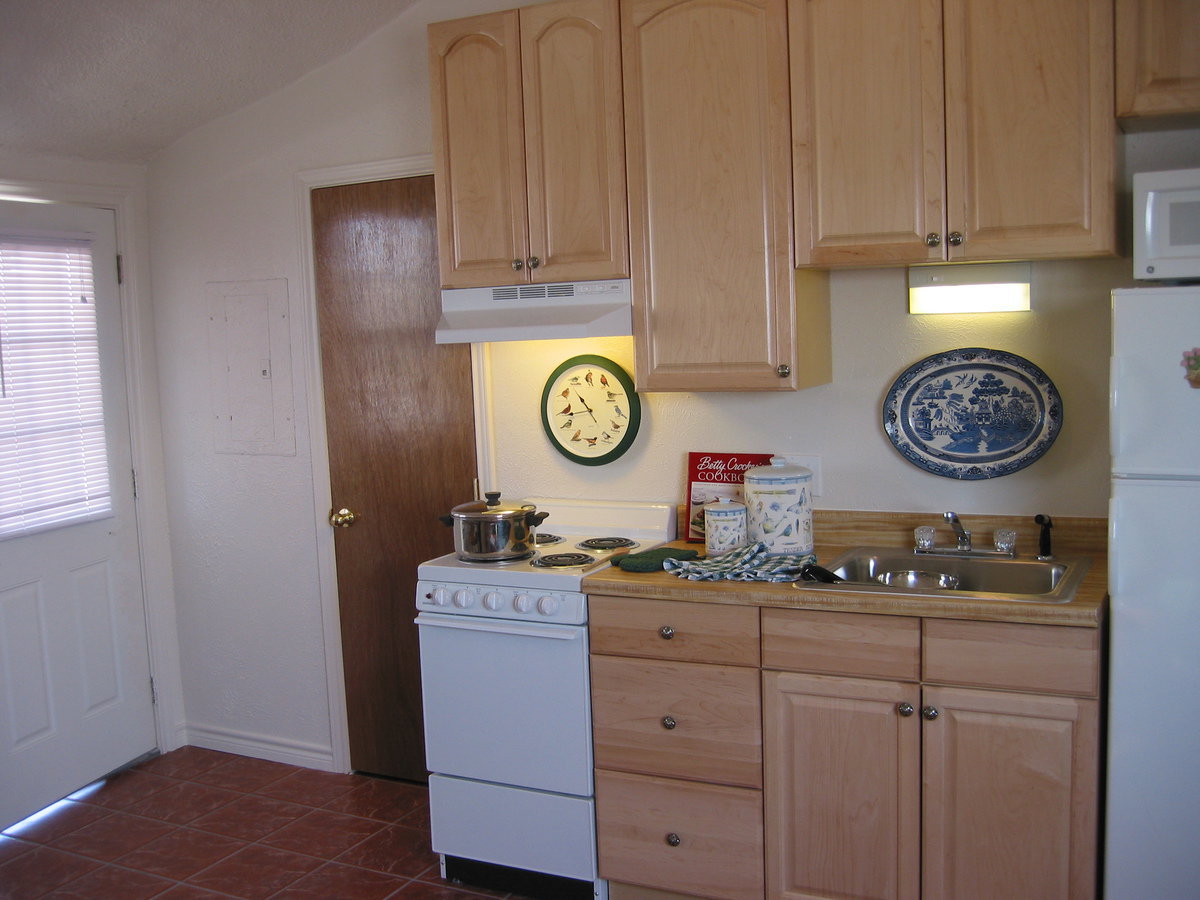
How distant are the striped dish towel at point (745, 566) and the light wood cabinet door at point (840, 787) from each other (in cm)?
25

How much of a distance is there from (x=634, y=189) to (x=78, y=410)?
2.14 meters

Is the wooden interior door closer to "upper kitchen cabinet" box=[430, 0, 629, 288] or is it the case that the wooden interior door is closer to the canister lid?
"upper kitchen cabinet" box=[430, 0, 629, 288]

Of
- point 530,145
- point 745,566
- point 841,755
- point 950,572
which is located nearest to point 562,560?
point 745,566

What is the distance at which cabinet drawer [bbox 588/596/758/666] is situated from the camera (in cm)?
259

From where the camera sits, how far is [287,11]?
322 cm

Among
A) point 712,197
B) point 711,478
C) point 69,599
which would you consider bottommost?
point 69,599

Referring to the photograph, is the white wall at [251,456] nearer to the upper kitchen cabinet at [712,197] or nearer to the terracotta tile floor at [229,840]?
the terracotta tile floor at [229,840]

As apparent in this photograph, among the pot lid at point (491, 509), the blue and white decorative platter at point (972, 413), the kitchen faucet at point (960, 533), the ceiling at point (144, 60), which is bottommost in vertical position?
the kitchen faucet at point (960, 533)

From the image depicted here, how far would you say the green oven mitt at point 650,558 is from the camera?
2.79 m

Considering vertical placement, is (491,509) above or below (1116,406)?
below

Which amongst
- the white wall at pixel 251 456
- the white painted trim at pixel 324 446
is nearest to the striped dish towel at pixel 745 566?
the white painted trim at pixel 324 446

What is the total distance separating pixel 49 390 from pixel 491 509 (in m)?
1.68

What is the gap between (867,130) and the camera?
2.56 metres

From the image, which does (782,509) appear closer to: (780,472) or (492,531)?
(780,472)
